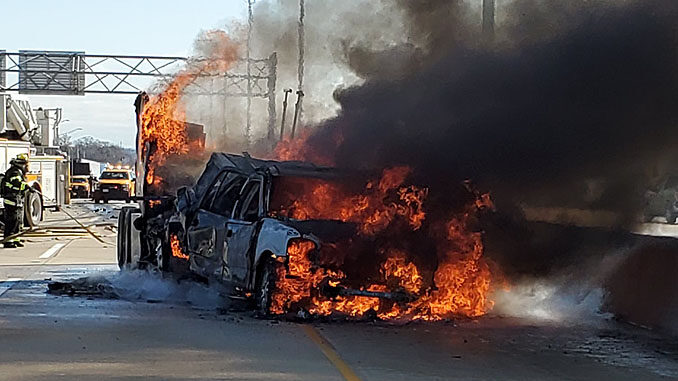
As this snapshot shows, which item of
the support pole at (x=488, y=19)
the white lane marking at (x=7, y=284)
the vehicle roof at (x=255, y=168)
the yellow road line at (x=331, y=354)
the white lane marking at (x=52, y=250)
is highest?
the support pole at (x=488, y=19)

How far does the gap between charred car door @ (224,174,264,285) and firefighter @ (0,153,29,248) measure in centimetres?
1199

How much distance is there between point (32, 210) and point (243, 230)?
20445mm

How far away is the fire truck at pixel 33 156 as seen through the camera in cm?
3050

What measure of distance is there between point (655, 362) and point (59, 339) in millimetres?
5216

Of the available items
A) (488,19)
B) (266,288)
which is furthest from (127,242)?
(488,19)

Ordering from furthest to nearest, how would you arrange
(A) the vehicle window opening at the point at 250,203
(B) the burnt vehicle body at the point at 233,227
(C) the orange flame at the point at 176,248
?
(C) the orange flame at the point at 176,248, (A) the vehicle window opening at the point at 250,203, (B) the burnt vehicle body at the point at 233,227

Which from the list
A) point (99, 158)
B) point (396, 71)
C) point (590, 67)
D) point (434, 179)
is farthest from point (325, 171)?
point (99, 158)

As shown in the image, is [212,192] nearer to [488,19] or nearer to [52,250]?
[488,19]

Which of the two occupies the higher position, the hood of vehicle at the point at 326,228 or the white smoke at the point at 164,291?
the hood of vehicle at the point at 326,228

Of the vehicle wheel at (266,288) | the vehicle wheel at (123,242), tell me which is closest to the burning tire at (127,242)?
the vehicle wheel at (123,242)

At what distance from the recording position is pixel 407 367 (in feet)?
26.9

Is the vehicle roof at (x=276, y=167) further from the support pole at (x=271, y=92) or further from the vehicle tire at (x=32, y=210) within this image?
the vehicle tire at (x=32, y=210)

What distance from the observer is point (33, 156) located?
115 feet

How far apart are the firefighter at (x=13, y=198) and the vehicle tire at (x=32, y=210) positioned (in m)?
4.97
